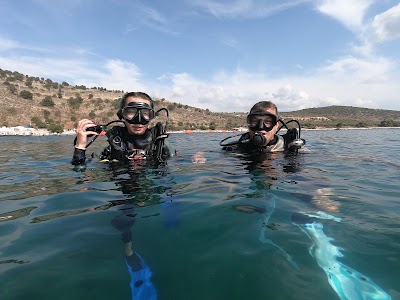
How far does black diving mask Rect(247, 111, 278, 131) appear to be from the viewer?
19.5 ft

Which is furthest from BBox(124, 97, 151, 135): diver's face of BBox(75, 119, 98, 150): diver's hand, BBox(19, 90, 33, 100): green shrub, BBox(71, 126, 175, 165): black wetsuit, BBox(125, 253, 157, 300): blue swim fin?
BBox(19, 90, 33, 100): green shrub

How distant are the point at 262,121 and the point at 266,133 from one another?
1.29 feet

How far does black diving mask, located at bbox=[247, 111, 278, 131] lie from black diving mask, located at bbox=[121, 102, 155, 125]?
7.07 ft

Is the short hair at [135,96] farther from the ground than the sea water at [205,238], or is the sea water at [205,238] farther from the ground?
the short hair at [135,96]

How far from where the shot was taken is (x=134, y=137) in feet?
18.9

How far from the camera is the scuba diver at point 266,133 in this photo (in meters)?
5.99

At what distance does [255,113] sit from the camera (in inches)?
235

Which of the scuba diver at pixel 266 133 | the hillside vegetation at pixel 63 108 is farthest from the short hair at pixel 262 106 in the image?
the hillside vegetation at pixel 63 108

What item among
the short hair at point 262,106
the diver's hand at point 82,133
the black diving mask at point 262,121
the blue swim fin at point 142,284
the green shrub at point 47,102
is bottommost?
the blue swim fin at point 142,284

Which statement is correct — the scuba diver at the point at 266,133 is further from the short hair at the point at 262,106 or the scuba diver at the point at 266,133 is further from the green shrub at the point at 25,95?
the green shrub at the point at 25,95

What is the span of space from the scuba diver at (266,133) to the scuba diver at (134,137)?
1913mm

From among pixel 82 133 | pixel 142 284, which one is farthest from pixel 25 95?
pixel 142 284

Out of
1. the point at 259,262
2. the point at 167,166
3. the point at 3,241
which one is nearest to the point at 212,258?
the point at 259,262

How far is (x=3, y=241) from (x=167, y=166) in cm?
334
